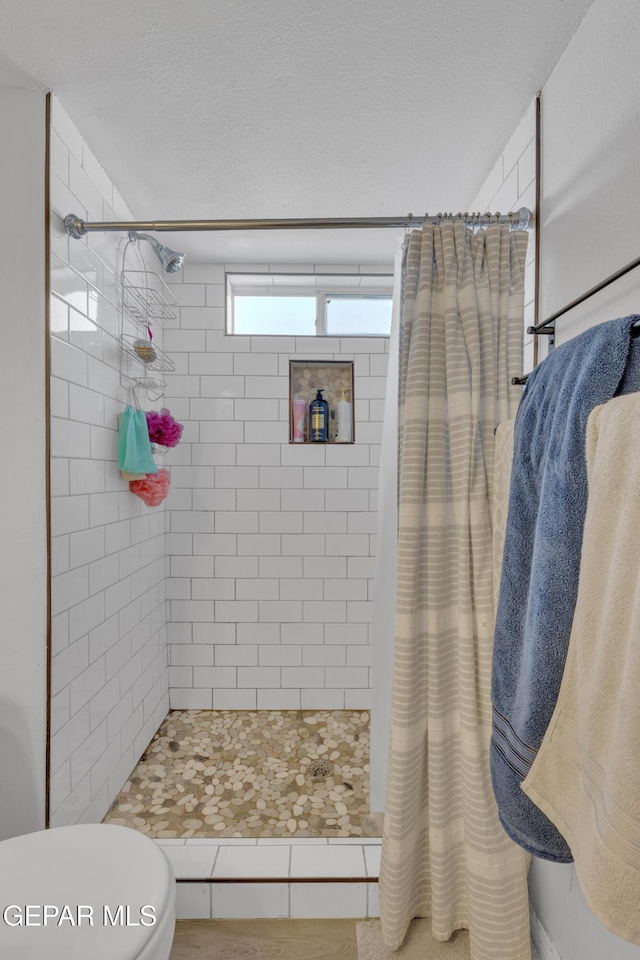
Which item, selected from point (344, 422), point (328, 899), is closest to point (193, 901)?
point (328, 899)

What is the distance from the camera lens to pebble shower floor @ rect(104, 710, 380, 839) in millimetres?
1761

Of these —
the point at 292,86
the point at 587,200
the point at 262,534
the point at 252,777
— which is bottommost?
the point at 252,777

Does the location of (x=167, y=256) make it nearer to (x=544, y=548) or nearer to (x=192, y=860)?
(x=544, y=548)

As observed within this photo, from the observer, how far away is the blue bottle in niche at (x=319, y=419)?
2609 mm

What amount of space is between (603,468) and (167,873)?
1176mm

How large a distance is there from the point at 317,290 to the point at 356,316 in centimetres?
26

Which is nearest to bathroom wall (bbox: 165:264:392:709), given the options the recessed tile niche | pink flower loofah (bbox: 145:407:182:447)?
the recessed tile niche

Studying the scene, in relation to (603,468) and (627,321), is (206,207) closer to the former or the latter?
(627,321)

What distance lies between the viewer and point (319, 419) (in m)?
2.61

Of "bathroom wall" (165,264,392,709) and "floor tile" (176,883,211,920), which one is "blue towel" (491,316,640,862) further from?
"bathroom wall" (165,264,392,709)

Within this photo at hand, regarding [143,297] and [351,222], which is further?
[143,297]

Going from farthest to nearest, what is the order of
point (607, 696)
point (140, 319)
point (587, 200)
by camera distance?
point (140, 319) → point (587, 200) → point (607, 696)

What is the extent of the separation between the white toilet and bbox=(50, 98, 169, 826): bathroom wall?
1.31ft

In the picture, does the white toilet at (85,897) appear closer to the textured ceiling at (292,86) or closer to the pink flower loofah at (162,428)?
the pink flower loofah at (162,428)
